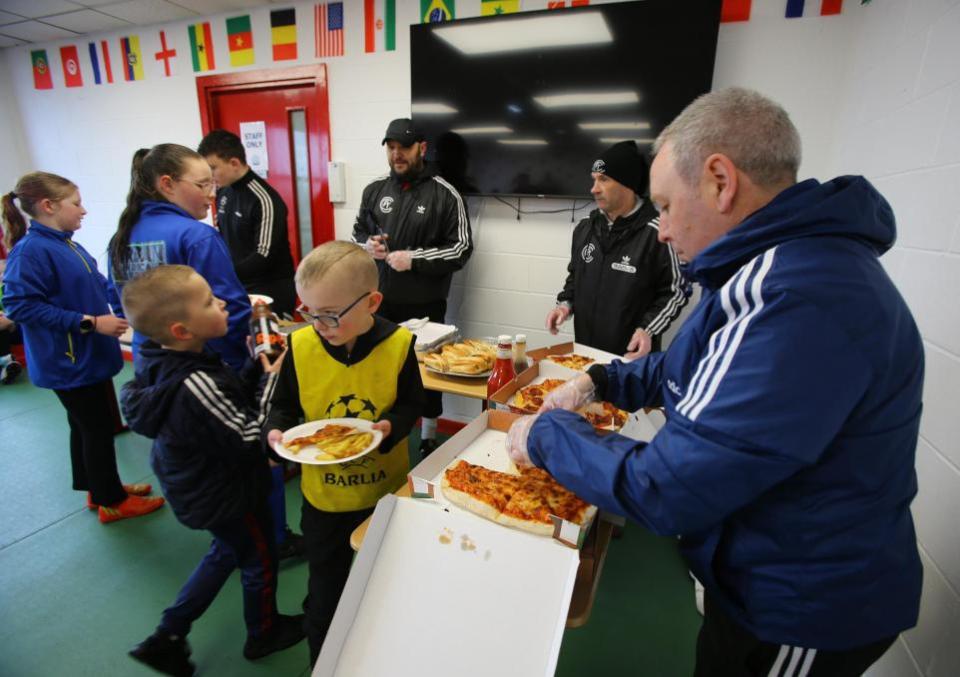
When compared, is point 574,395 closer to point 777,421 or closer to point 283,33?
point 777,421

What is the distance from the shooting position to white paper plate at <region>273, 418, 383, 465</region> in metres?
1.14

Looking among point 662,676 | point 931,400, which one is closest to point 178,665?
point 662,676

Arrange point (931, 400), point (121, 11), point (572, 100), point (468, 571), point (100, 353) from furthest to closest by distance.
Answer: point (121, 11)
point (572, 100)
point (100, 353)
point (931, 400)
point (468, 571)

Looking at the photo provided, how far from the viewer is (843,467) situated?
2.39 ft

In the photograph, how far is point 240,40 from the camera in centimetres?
361

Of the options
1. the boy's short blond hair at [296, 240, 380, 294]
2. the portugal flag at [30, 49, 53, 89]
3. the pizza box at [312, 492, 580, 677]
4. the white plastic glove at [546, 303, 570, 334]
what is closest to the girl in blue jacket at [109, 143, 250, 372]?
the boy's short blond hair at [296, 240, 380, 294]

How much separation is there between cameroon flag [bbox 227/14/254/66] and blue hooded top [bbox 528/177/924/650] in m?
4.13

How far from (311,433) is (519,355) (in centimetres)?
89

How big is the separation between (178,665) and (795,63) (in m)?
3.91

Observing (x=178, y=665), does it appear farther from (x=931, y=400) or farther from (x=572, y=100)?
(x=572, y=100)

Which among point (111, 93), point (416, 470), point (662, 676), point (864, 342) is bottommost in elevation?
point (662, 676)

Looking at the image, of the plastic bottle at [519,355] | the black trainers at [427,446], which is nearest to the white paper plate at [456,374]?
the plastic bottle at [519,355]

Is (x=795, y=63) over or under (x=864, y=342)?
over

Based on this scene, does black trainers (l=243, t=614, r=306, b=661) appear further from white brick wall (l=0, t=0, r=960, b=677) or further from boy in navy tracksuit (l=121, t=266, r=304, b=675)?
white brick wall (l=0, t=0, r=960, b=677)
